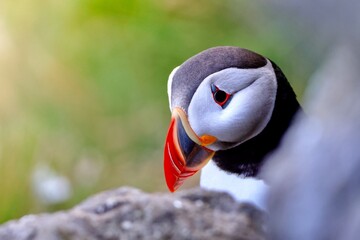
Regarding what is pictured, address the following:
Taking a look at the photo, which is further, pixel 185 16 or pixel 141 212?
pixel 185 16

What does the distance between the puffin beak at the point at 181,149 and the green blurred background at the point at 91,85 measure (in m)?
1.04

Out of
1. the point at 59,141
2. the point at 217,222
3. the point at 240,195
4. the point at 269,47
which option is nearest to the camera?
the point at 217,222

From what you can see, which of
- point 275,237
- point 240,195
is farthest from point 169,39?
point 275,237

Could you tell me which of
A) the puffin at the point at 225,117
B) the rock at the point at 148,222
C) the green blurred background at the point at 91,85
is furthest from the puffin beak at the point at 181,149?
the green blurred background at the point at 91,85

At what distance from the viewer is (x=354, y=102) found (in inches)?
32.4

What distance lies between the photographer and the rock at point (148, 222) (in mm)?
1073

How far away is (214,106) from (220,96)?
26 millimetres

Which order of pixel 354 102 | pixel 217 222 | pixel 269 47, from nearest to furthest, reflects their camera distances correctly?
1. pixel 354 102
2. pixel 217 222
3. pixel 269 47

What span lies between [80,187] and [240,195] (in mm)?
1332

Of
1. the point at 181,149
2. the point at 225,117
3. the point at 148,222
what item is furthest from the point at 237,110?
the point at 148,222

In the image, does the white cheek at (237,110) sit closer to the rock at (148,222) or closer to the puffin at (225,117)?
the puffin at (225,117)

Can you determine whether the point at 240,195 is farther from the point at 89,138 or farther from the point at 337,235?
the point at 89,138

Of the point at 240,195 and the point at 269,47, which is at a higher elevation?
the point at 269,47

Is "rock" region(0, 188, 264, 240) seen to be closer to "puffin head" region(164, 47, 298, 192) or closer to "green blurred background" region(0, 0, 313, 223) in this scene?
"puffin head" region(164, 47, 298, 192)
